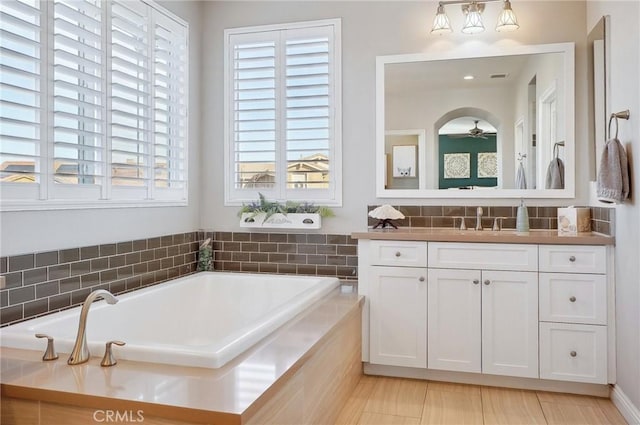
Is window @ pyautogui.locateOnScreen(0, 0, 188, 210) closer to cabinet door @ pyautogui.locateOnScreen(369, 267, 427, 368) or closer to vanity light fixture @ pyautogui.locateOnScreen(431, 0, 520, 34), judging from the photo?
cabinet door @ pyautogui.locateOnScreen(369, 267, 427, 368)

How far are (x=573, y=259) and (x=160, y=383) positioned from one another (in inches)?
94.1

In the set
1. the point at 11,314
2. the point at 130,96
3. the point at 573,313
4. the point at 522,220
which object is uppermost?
the point at 130,96

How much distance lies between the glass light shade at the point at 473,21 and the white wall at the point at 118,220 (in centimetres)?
205

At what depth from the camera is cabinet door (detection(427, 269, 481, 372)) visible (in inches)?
119

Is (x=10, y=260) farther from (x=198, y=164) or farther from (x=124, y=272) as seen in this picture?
(x=198, y=164)

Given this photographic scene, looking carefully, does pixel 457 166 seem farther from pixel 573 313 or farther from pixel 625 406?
pixel 625 406

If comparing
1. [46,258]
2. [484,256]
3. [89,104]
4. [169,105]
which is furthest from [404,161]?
[46,258]

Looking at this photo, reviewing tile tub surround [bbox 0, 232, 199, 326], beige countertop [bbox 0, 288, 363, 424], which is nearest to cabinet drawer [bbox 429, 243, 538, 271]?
beige countertop [bbox 0, 288, 363, 424]

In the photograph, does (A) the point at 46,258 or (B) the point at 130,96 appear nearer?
(A) the point at 46,258

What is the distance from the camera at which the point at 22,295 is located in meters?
2.28

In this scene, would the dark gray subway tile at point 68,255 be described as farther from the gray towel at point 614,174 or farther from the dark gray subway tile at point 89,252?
the gray towel at point 614,174

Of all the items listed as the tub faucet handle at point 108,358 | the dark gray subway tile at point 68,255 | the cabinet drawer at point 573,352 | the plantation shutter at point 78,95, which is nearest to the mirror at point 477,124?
the cabinet drawer at point 573,352

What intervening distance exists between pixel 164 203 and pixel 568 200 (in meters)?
2.76

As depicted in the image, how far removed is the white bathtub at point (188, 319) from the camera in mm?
1845
